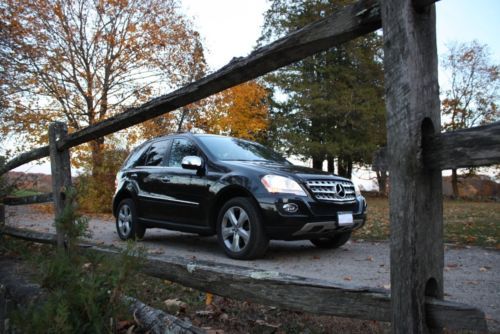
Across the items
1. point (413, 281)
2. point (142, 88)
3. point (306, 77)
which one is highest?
point (306, 77)

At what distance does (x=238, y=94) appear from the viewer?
827 inches

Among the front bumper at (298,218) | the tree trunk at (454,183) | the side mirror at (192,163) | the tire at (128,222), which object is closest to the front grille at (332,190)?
the front bumper at (298,218)

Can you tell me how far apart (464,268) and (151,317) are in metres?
4.05

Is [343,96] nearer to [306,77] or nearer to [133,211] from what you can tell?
[306,77]

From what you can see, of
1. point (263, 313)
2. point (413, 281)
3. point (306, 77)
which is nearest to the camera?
point (413, 281)

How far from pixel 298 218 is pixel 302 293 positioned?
323 cm

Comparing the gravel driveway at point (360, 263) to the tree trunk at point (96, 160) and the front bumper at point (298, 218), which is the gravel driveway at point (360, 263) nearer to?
the front bumper at point (298, 218)

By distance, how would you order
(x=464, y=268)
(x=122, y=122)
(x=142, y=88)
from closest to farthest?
1. (x=122, y=122)
2. (x=464, y=268)
3. (x=142, y=88)

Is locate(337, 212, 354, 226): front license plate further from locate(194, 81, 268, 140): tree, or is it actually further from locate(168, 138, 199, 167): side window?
locate(194, 81, 268, 140): tree

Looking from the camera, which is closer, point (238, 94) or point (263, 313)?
point (263, 313)

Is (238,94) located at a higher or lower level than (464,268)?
higher

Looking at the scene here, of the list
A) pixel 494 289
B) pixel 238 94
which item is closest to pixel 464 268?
pixel 494 289

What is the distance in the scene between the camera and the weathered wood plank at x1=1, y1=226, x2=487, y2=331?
1.60m

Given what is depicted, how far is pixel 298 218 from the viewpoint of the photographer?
5.39m
